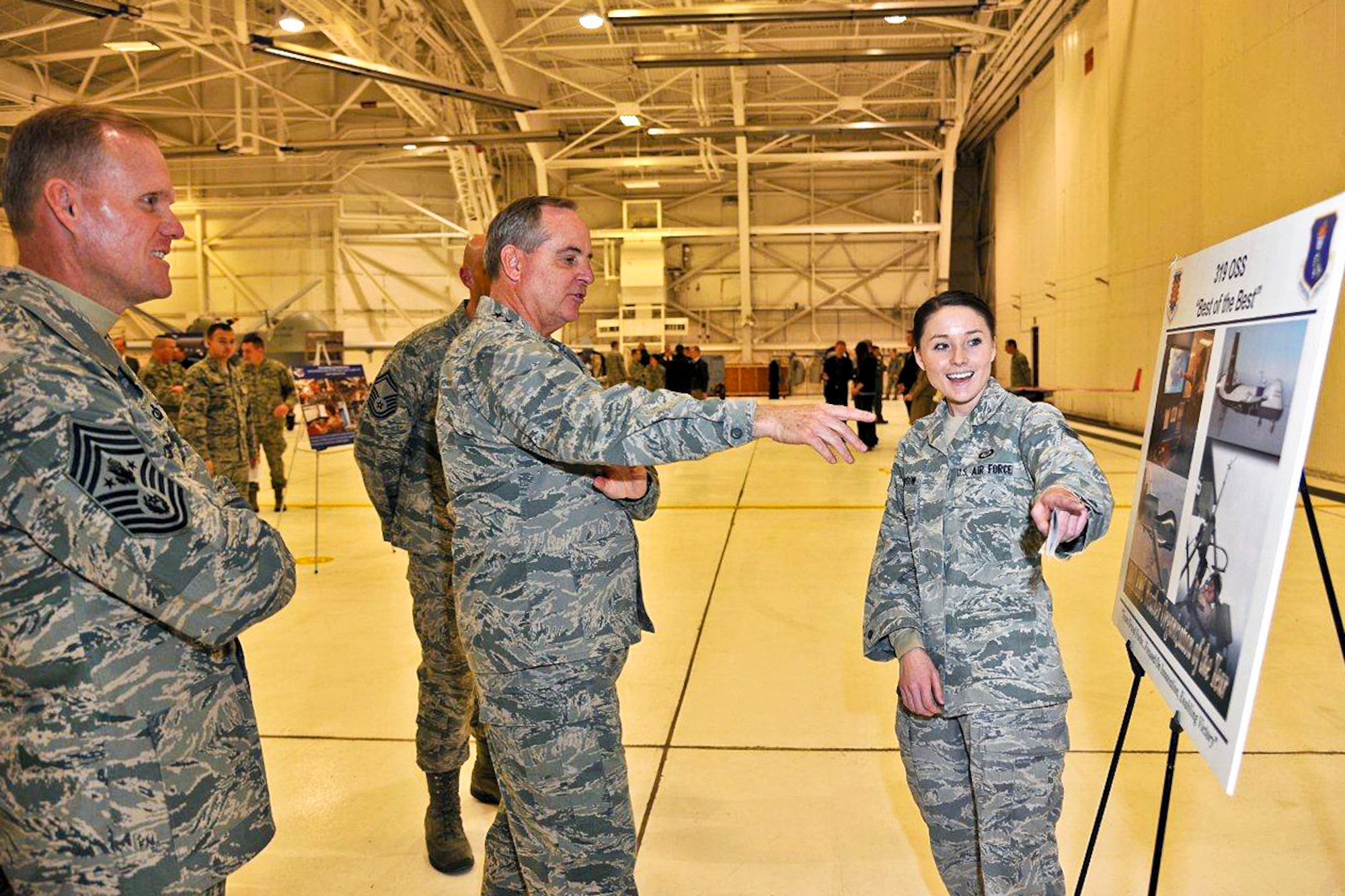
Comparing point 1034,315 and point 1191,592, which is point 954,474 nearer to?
point 1191,592

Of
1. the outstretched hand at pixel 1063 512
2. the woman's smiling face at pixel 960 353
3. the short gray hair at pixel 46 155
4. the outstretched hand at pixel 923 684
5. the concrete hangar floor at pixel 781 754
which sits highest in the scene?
the short gray hair at pixel 46 155

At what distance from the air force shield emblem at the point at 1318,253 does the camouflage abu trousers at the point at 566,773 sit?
4.68 feet

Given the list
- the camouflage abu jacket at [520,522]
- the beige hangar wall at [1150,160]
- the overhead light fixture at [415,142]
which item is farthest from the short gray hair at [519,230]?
the overhead light fixture at [415,142]

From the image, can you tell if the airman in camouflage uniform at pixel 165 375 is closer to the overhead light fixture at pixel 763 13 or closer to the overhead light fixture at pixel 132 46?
the overhead light fixture at pixel 763 13

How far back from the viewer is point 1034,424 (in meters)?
2.08

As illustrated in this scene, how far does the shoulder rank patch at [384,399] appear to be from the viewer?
3113 mm

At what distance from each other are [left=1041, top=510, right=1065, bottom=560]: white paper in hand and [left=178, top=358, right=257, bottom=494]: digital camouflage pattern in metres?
7.61

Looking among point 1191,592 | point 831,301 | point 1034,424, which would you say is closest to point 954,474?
Answer: point 1034,424

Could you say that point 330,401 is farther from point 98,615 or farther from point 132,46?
point 132,46

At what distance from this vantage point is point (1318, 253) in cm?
138

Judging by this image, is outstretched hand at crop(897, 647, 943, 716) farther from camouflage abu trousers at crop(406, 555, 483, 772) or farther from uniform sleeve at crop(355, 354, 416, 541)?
uniform sleeve at crop(355, 354, 416, 541)

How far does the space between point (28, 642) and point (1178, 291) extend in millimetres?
2275

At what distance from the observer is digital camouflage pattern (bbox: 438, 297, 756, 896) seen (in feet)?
6.57

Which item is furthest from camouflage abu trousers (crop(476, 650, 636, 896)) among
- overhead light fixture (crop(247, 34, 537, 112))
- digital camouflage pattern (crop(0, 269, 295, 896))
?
overhead light fixture (crop(247, 34, 537, 112))
